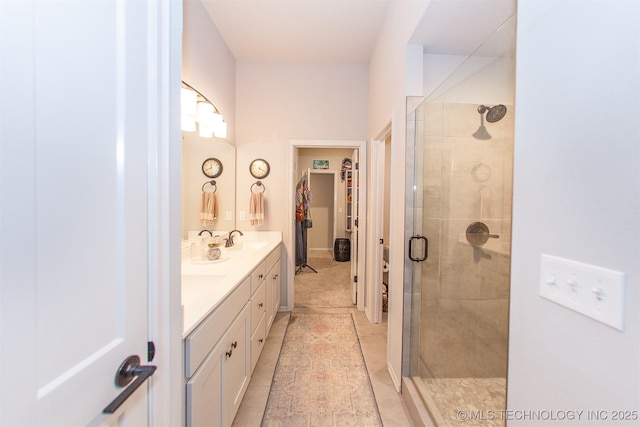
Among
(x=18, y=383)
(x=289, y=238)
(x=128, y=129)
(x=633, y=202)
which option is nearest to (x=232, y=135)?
(x=289, y=238)

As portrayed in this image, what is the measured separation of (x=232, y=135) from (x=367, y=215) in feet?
5.84

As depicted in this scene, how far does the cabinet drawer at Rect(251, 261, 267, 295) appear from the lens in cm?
174

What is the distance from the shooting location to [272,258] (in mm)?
2424

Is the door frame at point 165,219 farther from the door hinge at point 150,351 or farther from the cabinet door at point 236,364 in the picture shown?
the cabinet door at point 236,364

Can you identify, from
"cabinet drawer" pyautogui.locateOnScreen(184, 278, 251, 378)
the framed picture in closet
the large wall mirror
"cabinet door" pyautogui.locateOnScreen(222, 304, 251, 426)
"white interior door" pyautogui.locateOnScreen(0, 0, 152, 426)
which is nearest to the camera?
"white interior door" pyautogui.locateOnScreen(0, 0, 152, 426)

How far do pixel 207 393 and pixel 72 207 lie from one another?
964 mm

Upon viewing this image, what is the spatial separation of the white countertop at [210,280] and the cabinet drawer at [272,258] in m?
0.06

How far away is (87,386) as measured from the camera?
492 millimetres

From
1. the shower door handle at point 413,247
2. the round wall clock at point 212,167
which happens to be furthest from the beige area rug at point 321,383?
the round wall clock at point 212,167

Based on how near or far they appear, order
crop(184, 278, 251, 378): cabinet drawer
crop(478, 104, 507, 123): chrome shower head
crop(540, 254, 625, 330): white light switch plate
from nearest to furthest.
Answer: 1. crop(540, 254, 625, 330): white light switch plate
2. crop(184, 278, 251, 378): cabinet drawer
3. crop(478, 104, 507, 123): chrome shower head

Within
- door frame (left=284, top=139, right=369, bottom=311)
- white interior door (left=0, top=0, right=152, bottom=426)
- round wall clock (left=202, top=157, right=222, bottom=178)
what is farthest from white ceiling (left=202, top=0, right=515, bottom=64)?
white interior door (left=0, top=0, right=152, bottom=426)

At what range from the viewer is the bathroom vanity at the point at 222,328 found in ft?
3.12

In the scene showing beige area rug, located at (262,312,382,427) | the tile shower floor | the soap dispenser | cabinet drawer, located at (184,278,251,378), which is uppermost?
the soap dispenser

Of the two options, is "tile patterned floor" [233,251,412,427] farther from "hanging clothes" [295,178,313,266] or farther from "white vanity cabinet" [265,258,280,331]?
"hanging clothes" [295,178,313,266]
